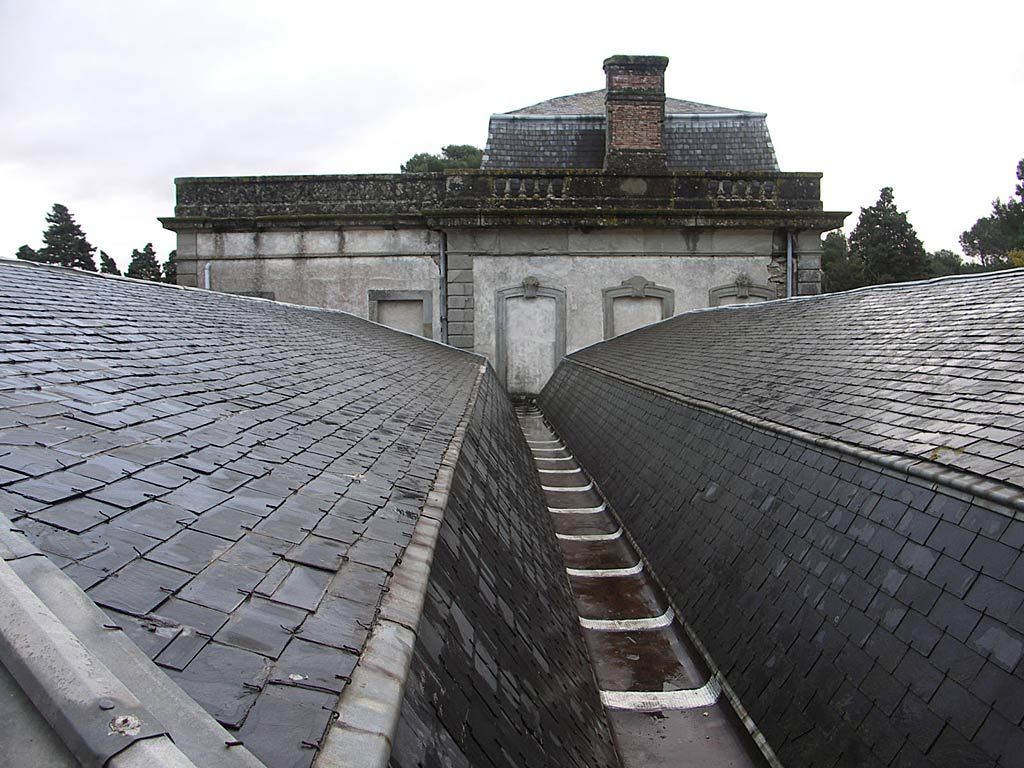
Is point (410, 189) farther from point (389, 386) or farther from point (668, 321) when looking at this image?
point (389, 386)

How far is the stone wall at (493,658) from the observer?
211 cm

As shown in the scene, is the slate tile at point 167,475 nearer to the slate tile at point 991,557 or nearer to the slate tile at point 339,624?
the slate tile at point 339,624

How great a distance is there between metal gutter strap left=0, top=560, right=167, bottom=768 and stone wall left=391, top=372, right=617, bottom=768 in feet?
2.08

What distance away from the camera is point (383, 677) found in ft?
6.00

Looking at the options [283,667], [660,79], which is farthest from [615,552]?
[660,79]

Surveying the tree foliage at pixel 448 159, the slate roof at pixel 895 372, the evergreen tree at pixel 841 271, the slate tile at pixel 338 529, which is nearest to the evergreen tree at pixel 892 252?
the evergreen tree at pixel 841 271

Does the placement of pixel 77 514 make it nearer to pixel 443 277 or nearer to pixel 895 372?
pixel 895 372

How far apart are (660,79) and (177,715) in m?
20.7

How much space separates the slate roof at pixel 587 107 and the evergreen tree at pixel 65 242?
4268 cm

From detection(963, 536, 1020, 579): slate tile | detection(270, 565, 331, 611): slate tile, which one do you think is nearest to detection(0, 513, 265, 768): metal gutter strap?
detection(270, 565, 331, 611): slate tile

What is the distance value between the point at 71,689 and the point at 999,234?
3110 inches

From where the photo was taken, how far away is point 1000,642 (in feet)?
9.29

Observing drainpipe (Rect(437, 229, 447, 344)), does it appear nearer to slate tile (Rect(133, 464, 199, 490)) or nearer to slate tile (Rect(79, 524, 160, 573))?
slate tile (Rect(133, 464, 199, 490))

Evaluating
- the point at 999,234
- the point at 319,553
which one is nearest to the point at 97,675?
the point at 319,553
